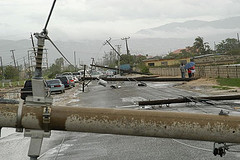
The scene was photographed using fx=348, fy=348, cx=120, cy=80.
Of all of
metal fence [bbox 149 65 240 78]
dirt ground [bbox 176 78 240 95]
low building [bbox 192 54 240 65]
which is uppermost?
low building [bbox 192 54 240 65]

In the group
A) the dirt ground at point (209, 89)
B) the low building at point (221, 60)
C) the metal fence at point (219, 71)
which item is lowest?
the dirt ground at point (209, 89)

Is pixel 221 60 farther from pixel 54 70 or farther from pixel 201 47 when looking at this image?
pixel 54 70

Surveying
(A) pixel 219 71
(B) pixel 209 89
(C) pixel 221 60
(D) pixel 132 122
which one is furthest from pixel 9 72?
(D) pixel 132 122

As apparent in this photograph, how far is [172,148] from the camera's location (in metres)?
7.78

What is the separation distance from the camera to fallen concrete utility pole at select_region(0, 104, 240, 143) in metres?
3.97

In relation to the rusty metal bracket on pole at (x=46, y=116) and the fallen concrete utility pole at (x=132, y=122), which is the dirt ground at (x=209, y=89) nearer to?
the fallen concrete utility pole at (x=132, y=122)

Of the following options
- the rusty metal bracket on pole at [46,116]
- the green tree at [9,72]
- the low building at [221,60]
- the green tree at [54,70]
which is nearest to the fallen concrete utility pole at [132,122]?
the rusty metal bracket on pole at [46,116]

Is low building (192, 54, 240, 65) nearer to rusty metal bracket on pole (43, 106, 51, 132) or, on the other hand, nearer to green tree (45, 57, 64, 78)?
green tree (45, 57, 64, 78)

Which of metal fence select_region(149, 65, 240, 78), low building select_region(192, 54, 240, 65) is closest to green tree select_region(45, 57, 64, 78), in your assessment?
low building select_region(192, 54, 240, 65)

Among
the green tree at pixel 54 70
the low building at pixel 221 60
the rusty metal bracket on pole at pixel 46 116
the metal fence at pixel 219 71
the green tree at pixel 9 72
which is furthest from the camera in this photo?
the green tree at pixel 54 70

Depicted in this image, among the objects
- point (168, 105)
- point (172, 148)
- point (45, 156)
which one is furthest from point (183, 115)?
point (168, 105)

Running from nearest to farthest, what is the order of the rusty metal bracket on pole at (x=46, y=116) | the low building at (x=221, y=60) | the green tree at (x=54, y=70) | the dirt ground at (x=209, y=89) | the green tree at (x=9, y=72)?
1. the rusty metal bracket on pole at (x=46, y=116)
2. the dirt ground at (x=209, y=89)
3. the low building at (x=221, y=60)
4. the green tree at (x=9, y=72)
5. the green tree at (x=54, y=70)

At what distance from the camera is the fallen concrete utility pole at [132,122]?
3971 millimetres

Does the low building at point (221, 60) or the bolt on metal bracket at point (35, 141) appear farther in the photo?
the low building at point (221, 60)
